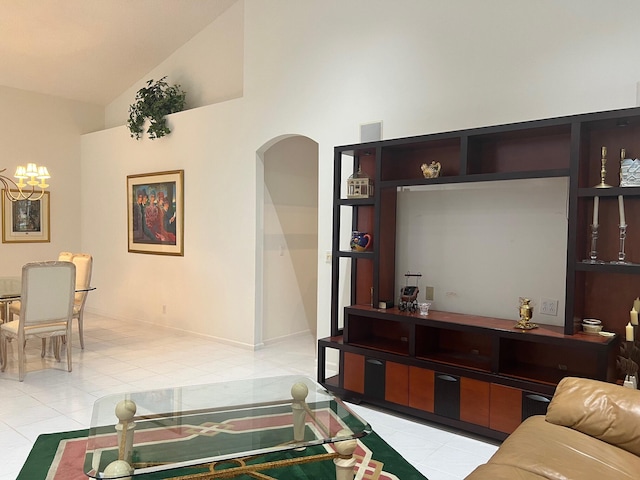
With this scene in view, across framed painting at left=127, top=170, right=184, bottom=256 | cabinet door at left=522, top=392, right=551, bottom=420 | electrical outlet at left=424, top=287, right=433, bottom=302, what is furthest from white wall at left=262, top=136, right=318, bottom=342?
Answer: cabinet door at left=522, top=392, right=551, bottom=420

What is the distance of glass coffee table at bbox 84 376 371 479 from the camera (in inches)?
90.5

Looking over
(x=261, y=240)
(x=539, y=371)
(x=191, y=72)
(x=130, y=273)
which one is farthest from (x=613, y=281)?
(x=130, y=273)

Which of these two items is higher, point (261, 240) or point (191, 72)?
point (191, 72)

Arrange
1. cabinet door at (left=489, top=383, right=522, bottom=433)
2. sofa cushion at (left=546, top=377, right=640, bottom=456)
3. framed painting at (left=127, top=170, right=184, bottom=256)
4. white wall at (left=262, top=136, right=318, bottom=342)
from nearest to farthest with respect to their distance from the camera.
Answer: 1. sofa cushion at (left=546, top=377, right=640, bottom=456)
2. cabinet door at (left=489, top=383, right=522, bottom=433)
3. white wall at (left=262, top=136, right=318, bottom=342)
4. framed painting at (left=127, top=170, right=184, bottom=256)

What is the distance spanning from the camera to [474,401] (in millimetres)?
3408

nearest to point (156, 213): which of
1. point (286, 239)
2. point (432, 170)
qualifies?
point (286, 239)

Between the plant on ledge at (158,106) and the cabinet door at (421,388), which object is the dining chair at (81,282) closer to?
the plant on ledge at (158,106)

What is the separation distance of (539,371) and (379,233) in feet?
4.90

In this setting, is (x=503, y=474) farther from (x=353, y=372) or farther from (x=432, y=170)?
(x=432, y=170)

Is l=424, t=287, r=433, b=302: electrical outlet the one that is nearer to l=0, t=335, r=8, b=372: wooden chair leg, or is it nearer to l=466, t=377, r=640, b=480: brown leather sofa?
l=466, t=377, r=640, b=480: brown leather sofa

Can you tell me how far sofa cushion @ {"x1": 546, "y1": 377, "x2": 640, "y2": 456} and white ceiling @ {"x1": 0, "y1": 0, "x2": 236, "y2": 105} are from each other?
565 centimetres

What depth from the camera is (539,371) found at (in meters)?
3.44

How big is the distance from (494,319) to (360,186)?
1484mm

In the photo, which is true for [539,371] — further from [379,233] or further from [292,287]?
[292,287]
